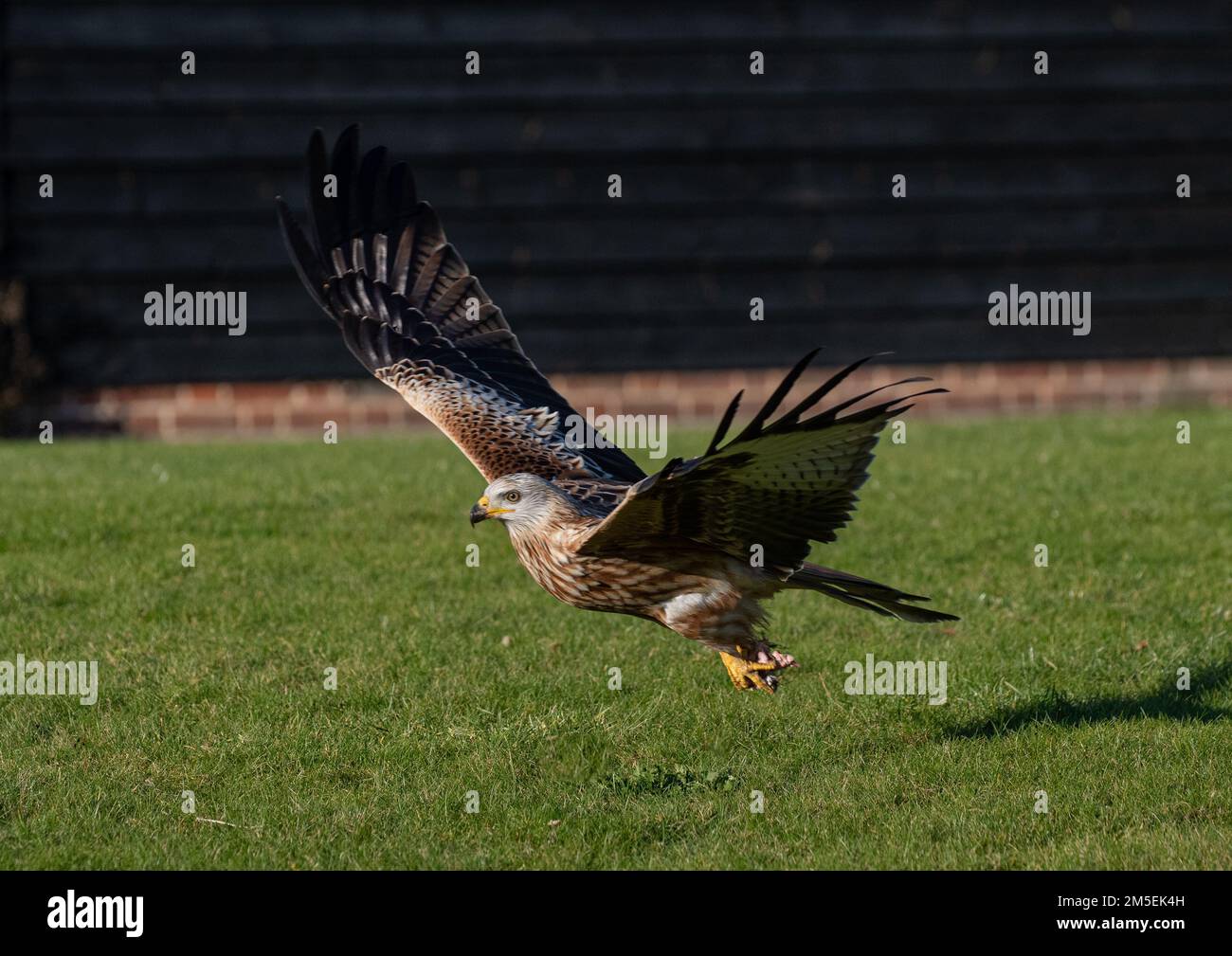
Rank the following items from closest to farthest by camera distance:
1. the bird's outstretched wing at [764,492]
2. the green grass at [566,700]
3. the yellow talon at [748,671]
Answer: the bird's outstretched wing at [764,492] < the green grass at [566,700] < the yellow talon at [748,671]

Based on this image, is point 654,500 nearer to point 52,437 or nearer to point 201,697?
point 201,697

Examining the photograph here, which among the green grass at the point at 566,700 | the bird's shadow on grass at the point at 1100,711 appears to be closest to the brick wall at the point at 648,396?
the green grass at the point at 566,700

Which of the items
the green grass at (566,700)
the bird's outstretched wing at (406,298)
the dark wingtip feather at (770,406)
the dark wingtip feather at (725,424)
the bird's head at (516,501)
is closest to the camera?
the dark wingtip feather at (725,424)

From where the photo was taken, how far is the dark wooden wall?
15656 mm

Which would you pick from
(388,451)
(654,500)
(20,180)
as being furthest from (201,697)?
(20,180)

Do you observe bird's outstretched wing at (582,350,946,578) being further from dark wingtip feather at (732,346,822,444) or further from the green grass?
the green grass

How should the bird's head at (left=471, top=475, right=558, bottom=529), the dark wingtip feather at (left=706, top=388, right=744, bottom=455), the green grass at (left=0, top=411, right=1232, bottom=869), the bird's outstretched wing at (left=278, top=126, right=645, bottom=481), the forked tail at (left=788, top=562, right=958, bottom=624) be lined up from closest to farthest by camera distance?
1. the dark wingtip feather at (left=706, top=388, right=744, bottom=455)
2. the green grass at (left=0, top=411, right=1232, bottom=869)
3. the bird's head at (left=471, top=475, right=558, bottom=529)
4. the forked tail at (left=788, top=562, right=958, bottom=624)
5. the bird's outstretched wing at (left=278, top=126, right=645, bottom=481)

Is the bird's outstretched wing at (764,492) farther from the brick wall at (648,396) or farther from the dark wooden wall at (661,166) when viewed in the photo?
the dark wooden wall at (661,166)

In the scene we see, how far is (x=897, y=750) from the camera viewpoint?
6.59 metres

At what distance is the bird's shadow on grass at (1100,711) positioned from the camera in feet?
22.3

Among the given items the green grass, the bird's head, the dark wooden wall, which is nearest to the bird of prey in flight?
the bird's head

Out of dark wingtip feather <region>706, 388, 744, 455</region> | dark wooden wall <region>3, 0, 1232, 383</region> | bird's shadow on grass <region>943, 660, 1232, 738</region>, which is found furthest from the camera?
dark wooden wall <region>3, 0, 1232, 383</region>

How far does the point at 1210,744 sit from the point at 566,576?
275 cm

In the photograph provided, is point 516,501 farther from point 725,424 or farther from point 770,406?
point 725,424
